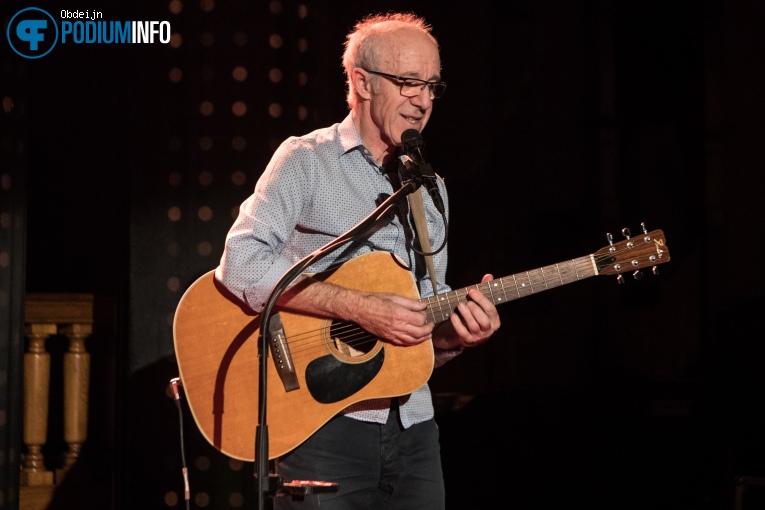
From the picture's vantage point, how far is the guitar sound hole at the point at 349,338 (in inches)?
102

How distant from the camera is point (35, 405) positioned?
3783mm

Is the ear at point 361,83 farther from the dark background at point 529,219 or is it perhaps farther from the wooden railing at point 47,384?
the wooden railing at point 47,384

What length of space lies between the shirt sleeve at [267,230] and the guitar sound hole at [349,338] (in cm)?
24

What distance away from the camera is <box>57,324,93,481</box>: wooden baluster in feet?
12.7

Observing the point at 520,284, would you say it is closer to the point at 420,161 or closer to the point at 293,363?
the point at 420,161

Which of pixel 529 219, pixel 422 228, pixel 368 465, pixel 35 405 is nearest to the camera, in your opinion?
pixel 368 465

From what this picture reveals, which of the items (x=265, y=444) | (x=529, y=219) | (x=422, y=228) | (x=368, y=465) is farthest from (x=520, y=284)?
(x=529, y=219)

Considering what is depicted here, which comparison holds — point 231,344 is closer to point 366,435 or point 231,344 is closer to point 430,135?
point 366,435

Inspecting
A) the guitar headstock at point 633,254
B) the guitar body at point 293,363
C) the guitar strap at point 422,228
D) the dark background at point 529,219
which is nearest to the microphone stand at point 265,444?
the guitar body at point 293,363

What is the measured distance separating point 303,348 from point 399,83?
33.1 inches

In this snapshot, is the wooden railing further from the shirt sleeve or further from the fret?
the fret

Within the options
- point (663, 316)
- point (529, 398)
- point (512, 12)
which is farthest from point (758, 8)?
point (529, 398)

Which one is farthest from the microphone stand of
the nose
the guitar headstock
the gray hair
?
the guitar headstock

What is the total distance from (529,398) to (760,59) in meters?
1.76
